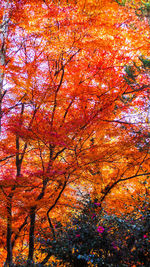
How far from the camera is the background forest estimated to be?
20.3 feet

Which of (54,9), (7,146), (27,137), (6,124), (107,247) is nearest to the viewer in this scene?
(107,247)

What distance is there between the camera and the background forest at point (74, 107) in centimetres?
619

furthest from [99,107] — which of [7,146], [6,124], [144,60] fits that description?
[7,146]

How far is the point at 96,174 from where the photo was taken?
8461 millimetres

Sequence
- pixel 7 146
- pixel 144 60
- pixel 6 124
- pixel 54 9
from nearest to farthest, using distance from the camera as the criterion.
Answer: pixel 144 60
pixel 54 9
pixel 6 124
pixel 7 146

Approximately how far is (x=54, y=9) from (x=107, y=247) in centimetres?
696

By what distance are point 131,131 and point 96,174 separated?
2332mm

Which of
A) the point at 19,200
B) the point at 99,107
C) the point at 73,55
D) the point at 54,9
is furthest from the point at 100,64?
the point at 19,200

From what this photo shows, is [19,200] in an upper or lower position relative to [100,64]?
lower

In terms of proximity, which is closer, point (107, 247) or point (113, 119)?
point (107, 247)

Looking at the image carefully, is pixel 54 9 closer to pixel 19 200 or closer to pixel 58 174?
pixel 58 174

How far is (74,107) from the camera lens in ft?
26.0

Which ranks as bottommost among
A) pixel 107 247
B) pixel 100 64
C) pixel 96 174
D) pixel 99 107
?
pixel 107 247

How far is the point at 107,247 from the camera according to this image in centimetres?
484
